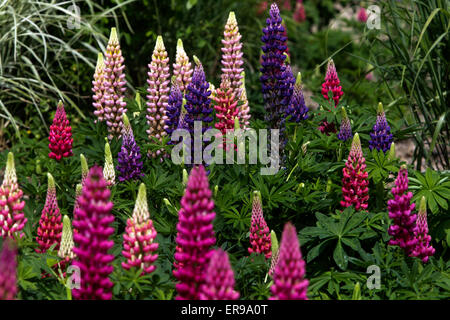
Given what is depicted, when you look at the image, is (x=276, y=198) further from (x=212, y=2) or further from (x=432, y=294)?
(x=212, y=2)

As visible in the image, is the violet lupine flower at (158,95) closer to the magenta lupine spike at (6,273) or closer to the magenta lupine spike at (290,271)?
the magenta lupine spike at (290,271)

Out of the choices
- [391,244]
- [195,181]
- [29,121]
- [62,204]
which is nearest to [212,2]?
[29,121]

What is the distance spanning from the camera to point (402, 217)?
3277 mm

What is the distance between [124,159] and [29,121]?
110 inches

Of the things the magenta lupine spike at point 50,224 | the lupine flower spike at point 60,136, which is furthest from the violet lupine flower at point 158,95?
the magenta lupine spike at point 50,224

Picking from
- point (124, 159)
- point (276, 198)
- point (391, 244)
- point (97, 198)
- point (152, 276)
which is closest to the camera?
point (97, 198)

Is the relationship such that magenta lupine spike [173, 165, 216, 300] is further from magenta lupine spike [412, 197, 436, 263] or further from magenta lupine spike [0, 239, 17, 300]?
magenta lupine spike [412, 197, 436, 263]

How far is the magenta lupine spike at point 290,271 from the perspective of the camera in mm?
2416

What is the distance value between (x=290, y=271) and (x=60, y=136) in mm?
2216

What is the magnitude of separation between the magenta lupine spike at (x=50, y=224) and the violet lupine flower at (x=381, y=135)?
6.41ft

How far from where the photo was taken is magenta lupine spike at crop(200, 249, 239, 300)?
2404mm

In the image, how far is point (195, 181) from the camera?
2.56m

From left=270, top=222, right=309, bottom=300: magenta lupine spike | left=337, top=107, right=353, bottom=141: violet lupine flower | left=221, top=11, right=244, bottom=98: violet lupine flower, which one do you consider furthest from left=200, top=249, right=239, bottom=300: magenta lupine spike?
left=221, top=11, right=244, bottom=98: violet lupine flower

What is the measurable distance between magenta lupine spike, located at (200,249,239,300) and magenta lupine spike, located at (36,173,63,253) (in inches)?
46.1
